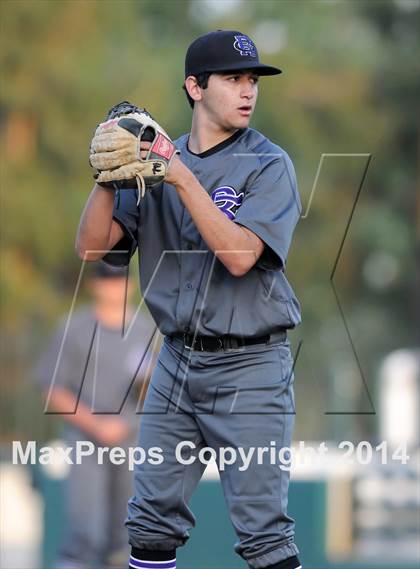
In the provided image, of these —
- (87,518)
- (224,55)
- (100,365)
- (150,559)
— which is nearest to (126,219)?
(224,55)

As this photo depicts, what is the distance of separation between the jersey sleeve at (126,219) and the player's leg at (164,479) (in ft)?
1.42

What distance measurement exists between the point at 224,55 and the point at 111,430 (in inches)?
117

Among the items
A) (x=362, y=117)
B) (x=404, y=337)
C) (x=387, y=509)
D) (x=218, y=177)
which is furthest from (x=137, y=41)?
(x=218, y=177)

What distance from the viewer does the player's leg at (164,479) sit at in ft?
13.1

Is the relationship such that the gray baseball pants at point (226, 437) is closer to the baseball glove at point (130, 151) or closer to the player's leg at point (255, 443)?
the player's leg at point (255, 443)

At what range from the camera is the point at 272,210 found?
13.0ft

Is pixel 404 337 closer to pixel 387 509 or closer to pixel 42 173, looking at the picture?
pixel 42 173

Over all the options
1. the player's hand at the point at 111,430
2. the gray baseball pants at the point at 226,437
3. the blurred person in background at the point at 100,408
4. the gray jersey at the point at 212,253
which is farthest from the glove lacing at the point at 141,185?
the player's hand at the point at 111,430

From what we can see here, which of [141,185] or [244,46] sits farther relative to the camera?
[244,46]

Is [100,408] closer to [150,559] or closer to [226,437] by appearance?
[150,559]

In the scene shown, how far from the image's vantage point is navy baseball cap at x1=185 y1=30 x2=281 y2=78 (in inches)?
157

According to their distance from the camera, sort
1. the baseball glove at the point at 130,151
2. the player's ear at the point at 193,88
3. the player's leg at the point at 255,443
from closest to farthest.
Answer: the baseball glove at the point at 130,151 < the player's leg at the point at 255,443 < the player's ear at the point at 193,88

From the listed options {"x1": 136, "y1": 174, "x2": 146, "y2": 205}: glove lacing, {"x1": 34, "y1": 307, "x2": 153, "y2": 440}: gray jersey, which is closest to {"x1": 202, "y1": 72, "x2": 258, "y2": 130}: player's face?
{"x1": 136, "y1": 174, "x2": 146, "y2": 205}: glove lacing

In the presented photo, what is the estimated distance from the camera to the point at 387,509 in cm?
777
